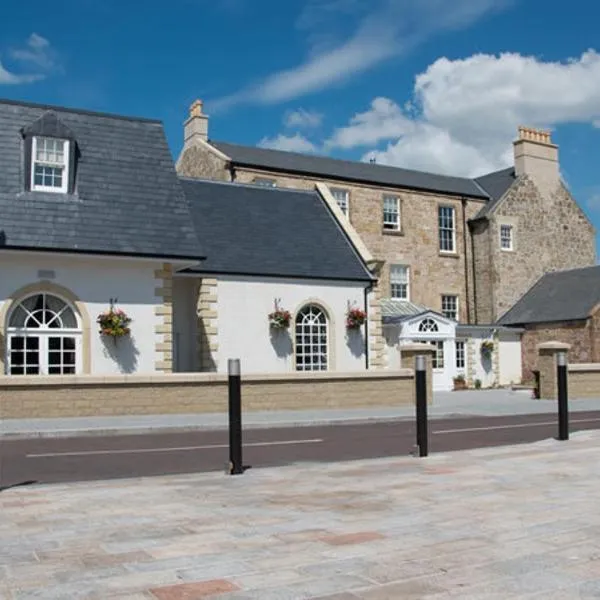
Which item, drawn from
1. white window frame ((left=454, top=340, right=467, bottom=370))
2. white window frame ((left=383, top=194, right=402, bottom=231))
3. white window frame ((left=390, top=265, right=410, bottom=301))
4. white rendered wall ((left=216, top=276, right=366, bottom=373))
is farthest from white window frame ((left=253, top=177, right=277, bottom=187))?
white window frame ((left=454, top=340, right=467, bottom=370))

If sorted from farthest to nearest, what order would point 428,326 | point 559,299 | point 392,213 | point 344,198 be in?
1. point 392,213
2. point 559,299
3. point 344,198
4. point 428,326

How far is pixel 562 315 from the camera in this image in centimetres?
3625

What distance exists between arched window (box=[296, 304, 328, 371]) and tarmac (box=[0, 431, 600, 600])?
1749 centimetres

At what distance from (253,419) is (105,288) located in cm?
655

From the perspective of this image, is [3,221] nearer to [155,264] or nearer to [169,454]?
[155,264]

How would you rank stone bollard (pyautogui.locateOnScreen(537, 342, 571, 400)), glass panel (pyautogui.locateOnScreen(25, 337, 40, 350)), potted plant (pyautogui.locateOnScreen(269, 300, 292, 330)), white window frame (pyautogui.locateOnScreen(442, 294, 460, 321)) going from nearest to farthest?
glass panel (pyautogui.locateOnScreen(25, 337, 40, 350)) < potted plant (pyautogui.locateOnScreen(269, 300, 292, 330)) < stone bollard (pyautogui.locateOnScreen(537, 342, 571, 400)) < white window frame (pyautogui.locateOnScreen(442, 294, 460, 321))

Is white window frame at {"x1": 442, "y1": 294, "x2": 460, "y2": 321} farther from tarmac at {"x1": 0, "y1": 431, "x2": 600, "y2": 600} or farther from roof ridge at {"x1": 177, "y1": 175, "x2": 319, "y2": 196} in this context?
tarmac at {"x1": 0, "y1": 431, "x2": 600, "y2": 600}

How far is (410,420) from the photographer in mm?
19422

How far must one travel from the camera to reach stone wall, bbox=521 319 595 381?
3484 cm

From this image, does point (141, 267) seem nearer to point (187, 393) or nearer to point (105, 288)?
point (105, 288)

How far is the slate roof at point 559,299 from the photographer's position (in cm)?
3591

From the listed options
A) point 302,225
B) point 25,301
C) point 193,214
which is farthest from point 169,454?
point 302,225

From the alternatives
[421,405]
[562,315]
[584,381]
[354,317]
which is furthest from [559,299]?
[421,405]

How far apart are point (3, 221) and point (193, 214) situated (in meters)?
7.69
